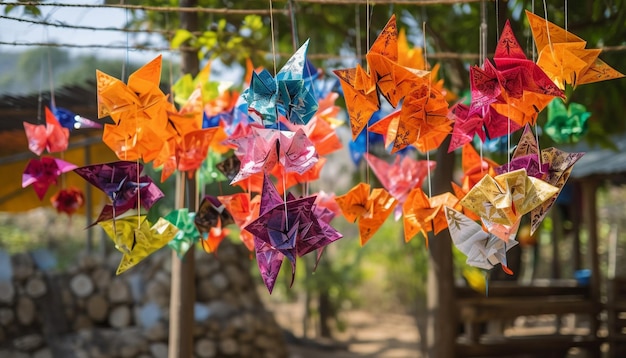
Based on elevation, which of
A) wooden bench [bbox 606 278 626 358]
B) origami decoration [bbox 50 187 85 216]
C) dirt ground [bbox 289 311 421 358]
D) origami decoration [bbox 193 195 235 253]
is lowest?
dirt ground [bbox 289 311 421 358]

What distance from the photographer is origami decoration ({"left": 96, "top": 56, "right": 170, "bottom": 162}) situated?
2.95 metres

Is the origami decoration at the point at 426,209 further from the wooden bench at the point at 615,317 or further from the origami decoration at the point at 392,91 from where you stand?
the wooden bench at the point at 615,317

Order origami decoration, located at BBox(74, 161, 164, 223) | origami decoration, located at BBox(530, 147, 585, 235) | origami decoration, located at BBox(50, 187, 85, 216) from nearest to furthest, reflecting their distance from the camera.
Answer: origami decoration, located at BBox(530, 147, 585, 235) → origami decoration, located at BBox(74, 161, 164, 223) → origami decoration, located at BBox(50, 187, 85, 216)

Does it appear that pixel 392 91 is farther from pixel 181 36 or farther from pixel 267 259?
pixel 181 36

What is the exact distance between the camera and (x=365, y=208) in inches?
127

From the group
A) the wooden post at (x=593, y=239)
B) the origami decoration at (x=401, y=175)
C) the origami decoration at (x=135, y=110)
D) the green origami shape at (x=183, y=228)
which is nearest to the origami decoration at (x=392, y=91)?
the origami decoration at (x=401, y=175)

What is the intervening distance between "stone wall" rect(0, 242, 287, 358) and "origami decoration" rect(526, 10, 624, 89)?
5.03 metres

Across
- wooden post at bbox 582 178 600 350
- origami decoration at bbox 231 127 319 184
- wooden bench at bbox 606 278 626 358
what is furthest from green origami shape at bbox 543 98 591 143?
wooden bench at bbox 606 278 626 358

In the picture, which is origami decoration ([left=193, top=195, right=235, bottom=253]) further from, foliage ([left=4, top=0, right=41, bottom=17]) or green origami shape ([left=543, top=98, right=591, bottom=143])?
green origami shape ([left=543, top=98, right=591, bottom=143])

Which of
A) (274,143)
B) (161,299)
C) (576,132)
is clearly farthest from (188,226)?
(161,299)

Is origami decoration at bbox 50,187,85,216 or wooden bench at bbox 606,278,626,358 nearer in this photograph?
origami decoration at bbox 50,187,85,216

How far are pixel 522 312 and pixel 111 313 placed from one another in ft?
14.0

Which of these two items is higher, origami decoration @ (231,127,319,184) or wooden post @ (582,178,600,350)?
origami decoration @ (231,127,319,184)

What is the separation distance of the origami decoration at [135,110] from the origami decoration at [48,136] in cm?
70
